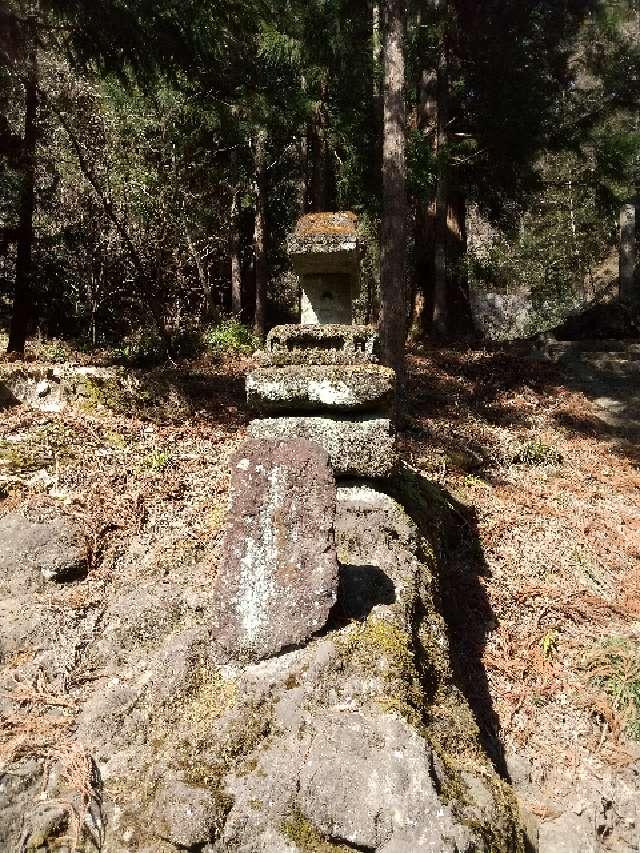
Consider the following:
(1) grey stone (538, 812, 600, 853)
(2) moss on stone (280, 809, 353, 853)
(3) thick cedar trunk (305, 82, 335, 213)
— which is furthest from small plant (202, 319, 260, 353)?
(2) moss on stone (280, 809, 353, 853)

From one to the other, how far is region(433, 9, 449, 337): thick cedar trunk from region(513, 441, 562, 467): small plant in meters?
6.94

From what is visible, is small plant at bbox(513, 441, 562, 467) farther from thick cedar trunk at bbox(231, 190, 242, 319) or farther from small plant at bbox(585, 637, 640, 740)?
thick cedar trunk at bbox(231, 190, 242, 319)

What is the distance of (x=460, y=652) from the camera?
4.35 m

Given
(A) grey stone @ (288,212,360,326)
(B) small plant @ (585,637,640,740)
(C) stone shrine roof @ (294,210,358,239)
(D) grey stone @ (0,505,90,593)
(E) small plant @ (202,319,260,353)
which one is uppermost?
(C) stone shrine roof @ (294,210,358,239)

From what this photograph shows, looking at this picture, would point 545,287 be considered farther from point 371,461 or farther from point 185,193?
point 371,461

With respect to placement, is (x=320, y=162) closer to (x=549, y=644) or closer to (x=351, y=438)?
(x=351, y=438)

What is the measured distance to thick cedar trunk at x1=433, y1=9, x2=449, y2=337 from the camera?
1327cm

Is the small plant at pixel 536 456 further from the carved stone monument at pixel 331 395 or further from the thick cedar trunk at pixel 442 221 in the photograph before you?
the thick cedar trunk at pixel 442 221

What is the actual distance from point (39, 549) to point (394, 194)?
5.96 meters

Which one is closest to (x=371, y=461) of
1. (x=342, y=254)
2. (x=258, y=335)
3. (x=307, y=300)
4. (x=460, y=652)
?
(x=460, y=652)

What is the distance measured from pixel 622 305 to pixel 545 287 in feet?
33.3

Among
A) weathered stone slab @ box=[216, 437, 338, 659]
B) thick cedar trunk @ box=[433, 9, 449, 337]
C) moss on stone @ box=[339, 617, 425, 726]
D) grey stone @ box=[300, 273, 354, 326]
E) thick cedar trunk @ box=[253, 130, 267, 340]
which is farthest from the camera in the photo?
thick cedar trunk @ box=[253, 130, 267, 340]

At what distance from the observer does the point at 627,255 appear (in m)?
15.4

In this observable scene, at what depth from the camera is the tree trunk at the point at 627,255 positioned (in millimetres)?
15117
